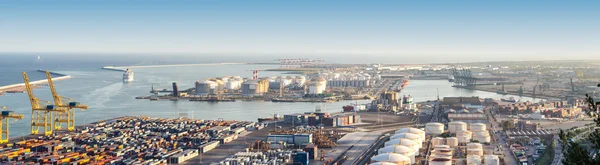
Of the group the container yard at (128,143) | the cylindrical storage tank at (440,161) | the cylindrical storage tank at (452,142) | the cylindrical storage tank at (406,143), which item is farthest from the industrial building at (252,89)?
the cylindrical storage tank at (440,161)

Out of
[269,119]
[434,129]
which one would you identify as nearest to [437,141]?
[434,129]

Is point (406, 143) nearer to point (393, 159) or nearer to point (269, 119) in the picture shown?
point (393, 159)

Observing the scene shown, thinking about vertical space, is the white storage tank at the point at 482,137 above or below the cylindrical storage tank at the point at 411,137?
below

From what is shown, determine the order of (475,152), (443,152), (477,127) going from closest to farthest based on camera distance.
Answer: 1. (443,152)
2. (475,152)
3. (477,127)

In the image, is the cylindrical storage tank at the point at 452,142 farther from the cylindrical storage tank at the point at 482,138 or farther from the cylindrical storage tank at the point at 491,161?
the cylindrical storage tank at the point at 491,161

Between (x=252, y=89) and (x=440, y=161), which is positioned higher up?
(x=252, y=89)

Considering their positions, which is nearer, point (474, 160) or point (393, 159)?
point (393, 159)

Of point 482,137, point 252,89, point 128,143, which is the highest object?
point 252,89
